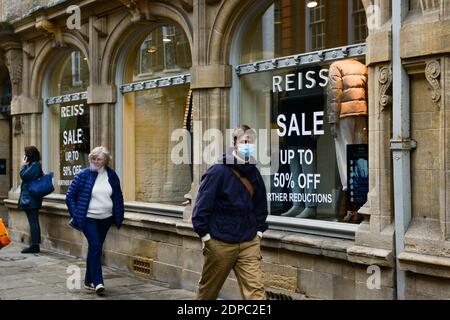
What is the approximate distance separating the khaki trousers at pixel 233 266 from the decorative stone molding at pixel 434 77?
202 centimetres

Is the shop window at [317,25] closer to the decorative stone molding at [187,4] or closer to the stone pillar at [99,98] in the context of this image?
the decorative stone molding at [187,4]

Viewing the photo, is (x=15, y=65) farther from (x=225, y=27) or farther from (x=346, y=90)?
(x=346, y=90)

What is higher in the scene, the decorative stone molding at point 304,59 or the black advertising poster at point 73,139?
the decorative stone molding at point 304,59

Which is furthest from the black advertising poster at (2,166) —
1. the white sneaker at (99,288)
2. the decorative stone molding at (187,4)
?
the decorative stone molding at (187,4)

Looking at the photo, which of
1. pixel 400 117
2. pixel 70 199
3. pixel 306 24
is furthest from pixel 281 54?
pixel 70 199

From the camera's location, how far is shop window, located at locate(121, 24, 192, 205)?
979cm

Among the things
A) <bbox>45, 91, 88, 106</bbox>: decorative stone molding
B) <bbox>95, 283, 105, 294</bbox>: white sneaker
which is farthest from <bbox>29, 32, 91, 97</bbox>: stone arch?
<bbox>95, 283, 105, 294</bbox>: white sneaker

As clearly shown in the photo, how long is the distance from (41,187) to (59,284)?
3233mm

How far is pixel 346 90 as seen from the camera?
23.5ft

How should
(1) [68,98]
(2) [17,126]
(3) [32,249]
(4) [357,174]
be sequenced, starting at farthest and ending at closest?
1. (2) [17,126]
2. (1) [68,98]
3. (3) [32,249]
4. (4) [357,174]

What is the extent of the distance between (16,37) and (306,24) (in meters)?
7.49

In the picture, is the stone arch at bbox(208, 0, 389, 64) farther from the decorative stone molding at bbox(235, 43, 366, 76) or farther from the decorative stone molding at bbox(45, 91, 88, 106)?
the decorative stone molding at bbox(45, 91, 88, 106)

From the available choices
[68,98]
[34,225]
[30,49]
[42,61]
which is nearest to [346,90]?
[68,98]

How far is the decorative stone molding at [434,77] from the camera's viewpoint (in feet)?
19.4
